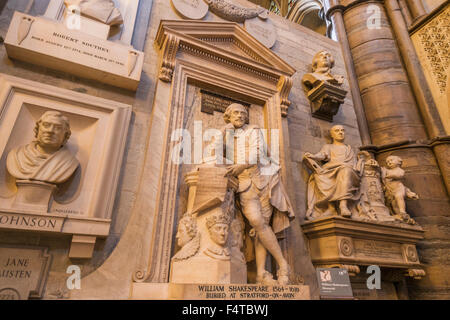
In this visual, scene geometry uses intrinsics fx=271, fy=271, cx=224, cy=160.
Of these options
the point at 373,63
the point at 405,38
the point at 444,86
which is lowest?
the point at 444,86

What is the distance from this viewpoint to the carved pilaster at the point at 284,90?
15.4ft

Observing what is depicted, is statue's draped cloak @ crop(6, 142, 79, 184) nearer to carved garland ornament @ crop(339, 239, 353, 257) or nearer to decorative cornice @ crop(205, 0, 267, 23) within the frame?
carved garland ornament @ crop(339, 239, 353, 257)

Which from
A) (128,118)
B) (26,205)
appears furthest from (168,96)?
(26,205)

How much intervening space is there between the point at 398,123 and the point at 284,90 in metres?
2.78

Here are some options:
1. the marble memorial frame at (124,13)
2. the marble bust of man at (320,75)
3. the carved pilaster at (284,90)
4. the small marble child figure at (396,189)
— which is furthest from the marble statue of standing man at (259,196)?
the marble bust of man at (320,75)

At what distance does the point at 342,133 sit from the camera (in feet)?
15.3

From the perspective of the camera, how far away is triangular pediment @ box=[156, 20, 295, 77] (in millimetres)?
4008

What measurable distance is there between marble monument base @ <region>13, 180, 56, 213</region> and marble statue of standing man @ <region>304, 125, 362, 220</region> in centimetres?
329

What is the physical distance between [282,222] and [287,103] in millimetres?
2257

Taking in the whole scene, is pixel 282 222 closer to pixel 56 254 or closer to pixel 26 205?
pixel 56 254

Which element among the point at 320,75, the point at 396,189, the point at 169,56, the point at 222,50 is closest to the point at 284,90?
the point at 320,75

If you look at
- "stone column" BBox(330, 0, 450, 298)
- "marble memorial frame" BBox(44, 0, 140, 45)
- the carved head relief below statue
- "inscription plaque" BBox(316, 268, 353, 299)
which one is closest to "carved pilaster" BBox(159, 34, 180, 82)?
"marble memorial frame" BBox(44, 0, 140, 45)

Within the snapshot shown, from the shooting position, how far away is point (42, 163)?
2.62 metres

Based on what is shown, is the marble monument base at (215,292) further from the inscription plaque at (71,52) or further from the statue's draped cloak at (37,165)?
the inscription plaque at (71,52)
